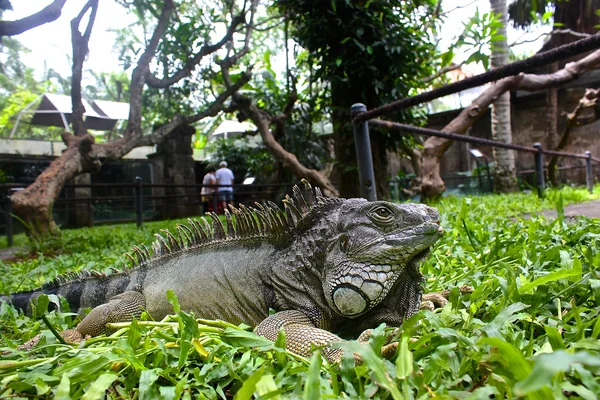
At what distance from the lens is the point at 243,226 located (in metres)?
2.10

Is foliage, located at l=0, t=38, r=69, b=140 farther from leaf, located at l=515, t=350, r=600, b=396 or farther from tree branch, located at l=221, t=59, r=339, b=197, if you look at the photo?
leaf, located at l=515, t=350, r=600, b=396

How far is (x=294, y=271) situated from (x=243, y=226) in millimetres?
441

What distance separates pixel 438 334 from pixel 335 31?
624cm

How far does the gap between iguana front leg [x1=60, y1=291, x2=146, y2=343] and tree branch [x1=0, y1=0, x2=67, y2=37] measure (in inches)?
145

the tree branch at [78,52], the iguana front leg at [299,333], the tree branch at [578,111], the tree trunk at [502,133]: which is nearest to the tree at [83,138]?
the tree branch at [78,52]

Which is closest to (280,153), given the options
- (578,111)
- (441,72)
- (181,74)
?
(181,74)

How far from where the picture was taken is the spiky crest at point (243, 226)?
1900mm

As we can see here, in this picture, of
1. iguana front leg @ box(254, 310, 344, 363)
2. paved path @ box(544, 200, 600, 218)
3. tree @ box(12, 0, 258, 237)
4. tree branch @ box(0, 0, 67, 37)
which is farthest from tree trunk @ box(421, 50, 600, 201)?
iguana front leg @ box(254, 310, 344, 363)

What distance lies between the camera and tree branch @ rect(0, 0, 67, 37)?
4389 millimetres

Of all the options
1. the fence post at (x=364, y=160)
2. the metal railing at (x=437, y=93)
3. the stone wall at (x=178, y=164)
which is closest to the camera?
the metal railing at (x=437, y=93)

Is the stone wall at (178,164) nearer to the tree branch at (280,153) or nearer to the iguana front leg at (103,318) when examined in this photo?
the tree branch at (280,153)

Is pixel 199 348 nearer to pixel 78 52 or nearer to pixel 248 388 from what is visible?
pixel 248 388

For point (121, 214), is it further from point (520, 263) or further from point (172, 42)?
point (520, 263)

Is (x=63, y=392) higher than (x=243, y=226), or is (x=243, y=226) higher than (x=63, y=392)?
(x=243, y=226)
